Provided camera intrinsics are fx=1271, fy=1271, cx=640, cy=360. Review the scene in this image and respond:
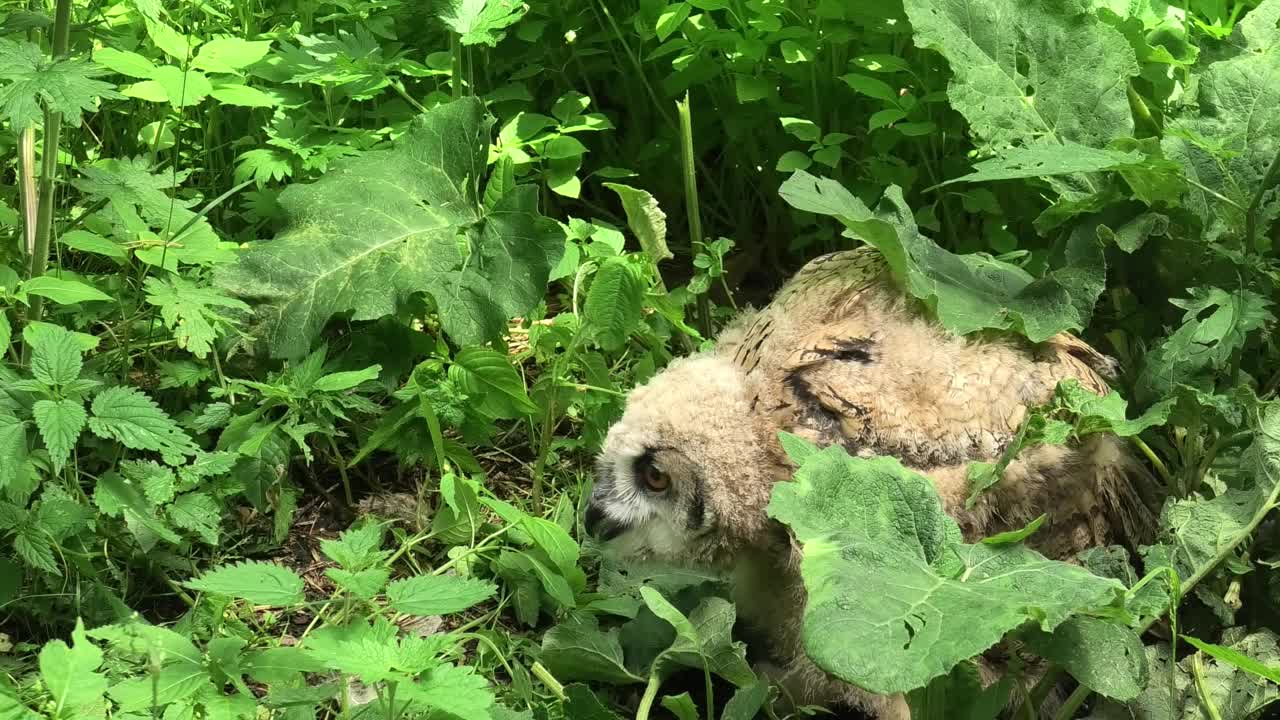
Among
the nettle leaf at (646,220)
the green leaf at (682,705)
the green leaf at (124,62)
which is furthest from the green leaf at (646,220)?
the green leaf at (682,705)

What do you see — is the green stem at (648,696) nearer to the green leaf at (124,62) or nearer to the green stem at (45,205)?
the green stem at (45,205)

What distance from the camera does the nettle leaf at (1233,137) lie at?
2.80 metres

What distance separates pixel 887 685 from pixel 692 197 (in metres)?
2.05

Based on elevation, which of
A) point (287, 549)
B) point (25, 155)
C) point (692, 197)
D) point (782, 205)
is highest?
point (25, 155)

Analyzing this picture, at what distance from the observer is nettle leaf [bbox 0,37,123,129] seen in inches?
97.8

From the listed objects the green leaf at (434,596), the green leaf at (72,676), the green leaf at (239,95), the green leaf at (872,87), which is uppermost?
the green leaf at (239,95)

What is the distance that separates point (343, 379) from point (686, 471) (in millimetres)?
888

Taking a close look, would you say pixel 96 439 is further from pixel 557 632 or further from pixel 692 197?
pixel 692 197

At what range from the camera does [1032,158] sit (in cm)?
253

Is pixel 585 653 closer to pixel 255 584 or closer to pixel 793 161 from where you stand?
pixel 255 584

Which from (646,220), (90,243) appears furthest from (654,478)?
(90,243)

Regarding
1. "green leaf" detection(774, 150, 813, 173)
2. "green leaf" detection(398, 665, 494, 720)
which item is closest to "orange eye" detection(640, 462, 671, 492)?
"green leaf" detection(398, 665, 494, 720)

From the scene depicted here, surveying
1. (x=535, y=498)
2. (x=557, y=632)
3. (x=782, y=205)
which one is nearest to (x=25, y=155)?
(x=535, y=498)

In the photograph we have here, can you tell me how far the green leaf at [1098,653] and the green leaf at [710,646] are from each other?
25.7 inches
